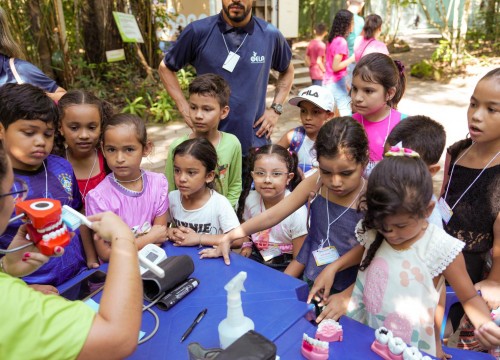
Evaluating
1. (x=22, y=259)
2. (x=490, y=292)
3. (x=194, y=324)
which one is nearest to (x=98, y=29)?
(x=22, y=259)

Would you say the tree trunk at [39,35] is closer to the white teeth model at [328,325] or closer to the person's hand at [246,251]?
the person's hand at [246,251]

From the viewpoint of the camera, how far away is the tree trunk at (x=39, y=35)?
19.3 ft

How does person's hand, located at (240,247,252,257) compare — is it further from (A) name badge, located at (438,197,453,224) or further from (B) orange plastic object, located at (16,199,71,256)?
(B) orange plastic object, located at (16,199,71,256)

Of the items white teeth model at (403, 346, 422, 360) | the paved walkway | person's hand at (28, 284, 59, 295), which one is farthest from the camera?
the paved walkway

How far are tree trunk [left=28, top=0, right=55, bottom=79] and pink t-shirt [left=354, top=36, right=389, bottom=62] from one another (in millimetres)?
4642

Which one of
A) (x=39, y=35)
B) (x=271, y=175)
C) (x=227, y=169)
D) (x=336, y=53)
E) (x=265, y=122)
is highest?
(x=39, y=35)

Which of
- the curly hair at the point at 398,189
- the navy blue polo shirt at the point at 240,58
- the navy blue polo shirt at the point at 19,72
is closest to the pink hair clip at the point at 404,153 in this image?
the curly hair at the point at 398,189

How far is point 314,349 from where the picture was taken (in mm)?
1264

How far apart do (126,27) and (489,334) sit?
5.22 meters

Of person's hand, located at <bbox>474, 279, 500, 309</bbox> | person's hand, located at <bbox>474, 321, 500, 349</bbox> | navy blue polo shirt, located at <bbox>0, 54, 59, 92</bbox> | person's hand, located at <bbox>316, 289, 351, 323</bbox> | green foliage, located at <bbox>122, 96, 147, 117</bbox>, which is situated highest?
navy blue polo shirt, located at <bbox>0, 54, 59, 92</bbox>

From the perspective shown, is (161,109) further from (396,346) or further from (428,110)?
(396,346)

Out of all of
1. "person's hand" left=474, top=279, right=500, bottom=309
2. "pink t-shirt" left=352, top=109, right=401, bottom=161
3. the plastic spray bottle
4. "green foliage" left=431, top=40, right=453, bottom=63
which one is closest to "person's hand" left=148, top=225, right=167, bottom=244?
the plastic spray bottle

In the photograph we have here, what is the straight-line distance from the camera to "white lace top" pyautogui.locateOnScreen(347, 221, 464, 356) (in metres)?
1.48

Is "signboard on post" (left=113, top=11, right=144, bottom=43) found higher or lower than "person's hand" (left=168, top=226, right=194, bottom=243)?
higher
